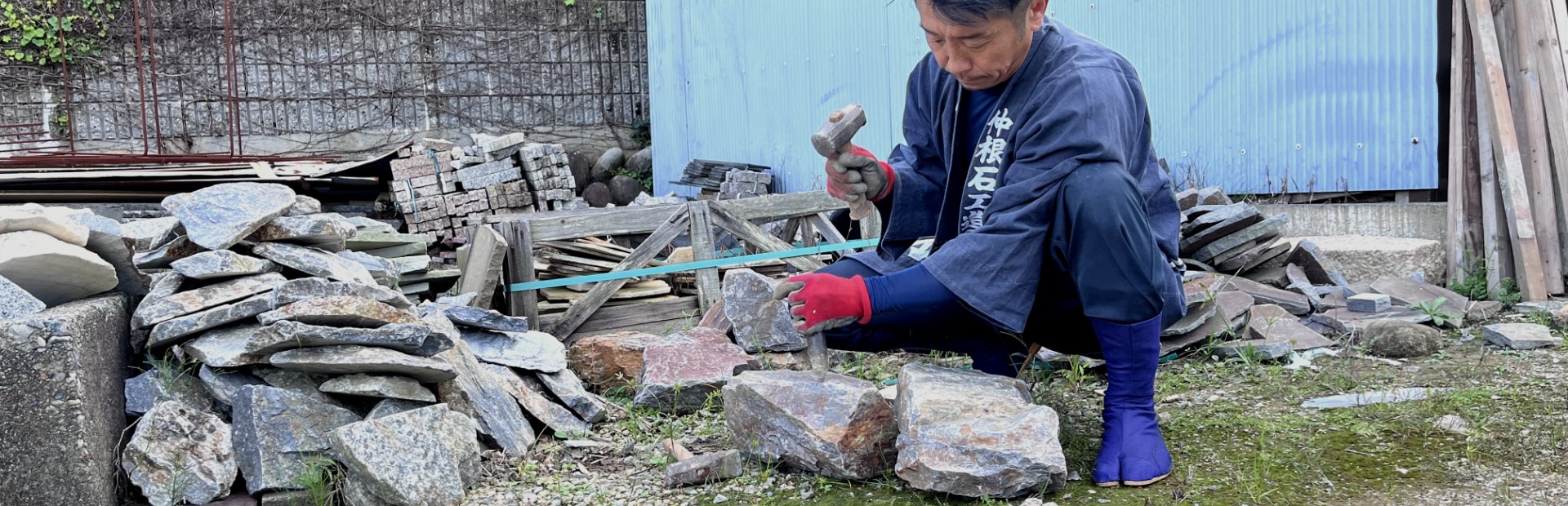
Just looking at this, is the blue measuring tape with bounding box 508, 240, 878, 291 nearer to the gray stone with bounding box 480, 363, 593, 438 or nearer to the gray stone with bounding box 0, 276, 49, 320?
the gray stone with bounding box 480, 363, 593, 438

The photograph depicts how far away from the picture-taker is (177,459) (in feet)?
9.26

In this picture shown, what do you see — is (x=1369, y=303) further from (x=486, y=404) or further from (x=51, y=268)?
(x=51, y=268)

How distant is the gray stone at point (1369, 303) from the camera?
477 cm

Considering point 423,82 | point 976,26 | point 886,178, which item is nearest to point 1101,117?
point 976,26

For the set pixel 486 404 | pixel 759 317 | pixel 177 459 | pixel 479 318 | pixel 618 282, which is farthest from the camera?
pixel 618 282

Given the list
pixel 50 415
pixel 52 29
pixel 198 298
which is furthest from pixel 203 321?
pixel 52 29

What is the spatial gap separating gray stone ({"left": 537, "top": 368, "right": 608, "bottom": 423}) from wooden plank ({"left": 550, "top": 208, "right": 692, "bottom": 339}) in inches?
53.5

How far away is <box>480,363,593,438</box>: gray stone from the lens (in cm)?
349

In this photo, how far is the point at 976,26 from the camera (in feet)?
8.30

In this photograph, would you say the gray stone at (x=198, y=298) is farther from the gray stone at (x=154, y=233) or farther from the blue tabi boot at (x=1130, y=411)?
the blue tabi boot at (x=1130, y=411)

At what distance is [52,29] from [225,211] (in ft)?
39.3

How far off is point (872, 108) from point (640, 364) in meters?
5.44

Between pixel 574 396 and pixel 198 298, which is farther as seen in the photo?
pixel 574 396

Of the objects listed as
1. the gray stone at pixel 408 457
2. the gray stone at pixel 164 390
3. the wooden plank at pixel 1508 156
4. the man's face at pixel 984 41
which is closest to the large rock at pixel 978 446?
the man's face at pixel 984 41
